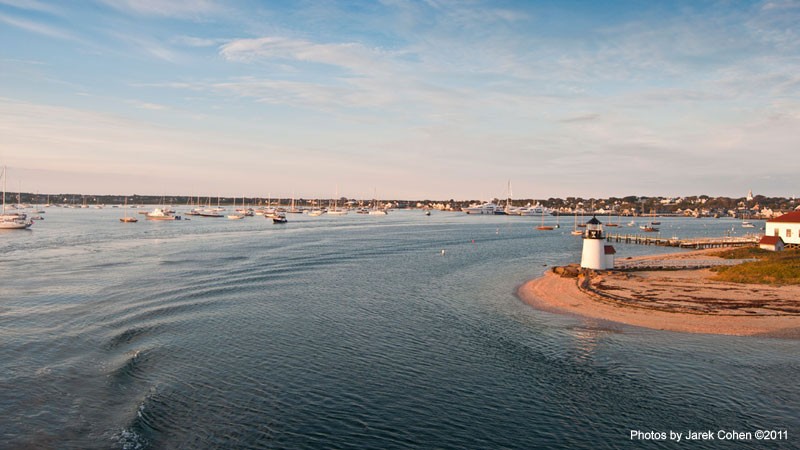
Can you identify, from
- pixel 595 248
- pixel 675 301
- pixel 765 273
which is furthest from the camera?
pixel 595 248

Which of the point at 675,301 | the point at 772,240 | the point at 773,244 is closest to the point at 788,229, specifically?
the point at 772,240

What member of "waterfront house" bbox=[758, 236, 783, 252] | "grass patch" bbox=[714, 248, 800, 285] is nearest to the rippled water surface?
"grass patch" bbox=[714, 248, 800, 285]

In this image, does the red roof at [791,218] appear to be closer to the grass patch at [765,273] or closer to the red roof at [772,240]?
the red roof at [772,240]

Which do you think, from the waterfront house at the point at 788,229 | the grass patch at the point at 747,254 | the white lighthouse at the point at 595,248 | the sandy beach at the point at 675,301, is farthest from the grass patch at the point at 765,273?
the waterfront house at the point at 788,229

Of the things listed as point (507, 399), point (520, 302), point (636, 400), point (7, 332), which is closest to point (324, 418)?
point (507, 399)

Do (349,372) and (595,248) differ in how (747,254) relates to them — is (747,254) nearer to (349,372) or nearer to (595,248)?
(595,248)

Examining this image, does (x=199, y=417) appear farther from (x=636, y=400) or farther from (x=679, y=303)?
(x=679, y=303)

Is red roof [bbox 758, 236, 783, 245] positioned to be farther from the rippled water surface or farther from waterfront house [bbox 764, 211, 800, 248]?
the rippled water surface
